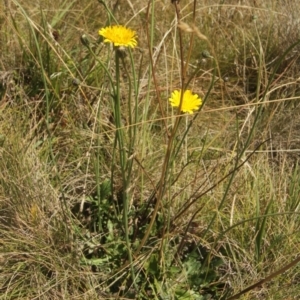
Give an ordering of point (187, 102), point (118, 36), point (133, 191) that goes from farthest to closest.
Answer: point (133, 191), point (187, 102), point (118, 36)

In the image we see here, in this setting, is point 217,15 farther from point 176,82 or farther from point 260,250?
point 260,250

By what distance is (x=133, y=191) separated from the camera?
1436 millimetres

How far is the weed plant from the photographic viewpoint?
1209 mm

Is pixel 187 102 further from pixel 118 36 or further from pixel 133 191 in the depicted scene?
pixel 133 191

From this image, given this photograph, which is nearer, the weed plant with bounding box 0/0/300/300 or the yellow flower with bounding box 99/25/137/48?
the yellow flower with bounding box 99/25/137/48

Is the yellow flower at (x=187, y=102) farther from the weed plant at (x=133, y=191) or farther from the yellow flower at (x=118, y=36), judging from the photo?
the yellow flower at (x=118, y=36)

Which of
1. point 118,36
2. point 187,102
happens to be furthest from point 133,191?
point 118,36

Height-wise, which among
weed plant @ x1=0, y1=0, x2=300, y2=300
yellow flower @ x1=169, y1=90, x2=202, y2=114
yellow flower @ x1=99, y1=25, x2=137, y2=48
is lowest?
weed plant @ x1=0, y1=0, x2=300, y2=300

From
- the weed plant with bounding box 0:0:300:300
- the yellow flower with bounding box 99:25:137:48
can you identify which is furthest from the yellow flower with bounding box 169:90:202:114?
the yellow flower with bounding box 99:25:137:48

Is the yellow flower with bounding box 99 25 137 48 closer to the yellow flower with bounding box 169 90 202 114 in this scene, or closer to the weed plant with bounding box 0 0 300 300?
the weed plant with bounding box 0 0 300 300

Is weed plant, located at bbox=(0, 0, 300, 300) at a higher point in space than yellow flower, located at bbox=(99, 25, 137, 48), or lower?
lower

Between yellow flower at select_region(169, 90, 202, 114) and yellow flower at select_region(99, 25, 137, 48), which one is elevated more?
yellow flower at select_region(99, 25, 137, 48)

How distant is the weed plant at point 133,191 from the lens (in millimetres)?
1209

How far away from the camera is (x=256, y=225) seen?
53.7 inches
